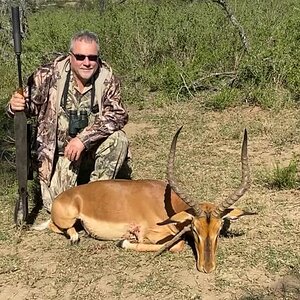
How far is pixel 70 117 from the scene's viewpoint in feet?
18.1

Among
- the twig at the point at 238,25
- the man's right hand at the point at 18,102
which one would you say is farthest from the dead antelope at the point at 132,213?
the twig at the point at 238,25

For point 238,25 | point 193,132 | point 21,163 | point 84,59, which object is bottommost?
point 193,132

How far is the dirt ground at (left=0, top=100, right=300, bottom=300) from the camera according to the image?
4.14m

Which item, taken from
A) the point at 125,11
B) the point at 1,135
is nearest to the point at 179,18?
the point at 125,11

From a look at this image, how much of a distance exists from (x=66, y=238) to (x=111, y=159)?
3.06 ft

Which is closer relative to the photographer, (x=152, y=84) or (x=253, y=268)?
(x=253, y=268)

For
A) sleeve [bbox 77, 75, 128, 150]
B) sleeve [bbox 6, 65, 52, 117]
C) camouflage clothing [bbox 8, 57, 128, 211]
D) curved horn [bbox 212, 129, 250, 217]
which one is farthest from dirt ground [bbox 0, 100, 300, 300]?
sleeve [bbox 6, 65, 52, 117]

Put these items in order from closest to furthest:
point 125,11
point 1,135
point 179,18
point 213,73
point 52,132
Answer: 1. point 52,132
2. point 1,135
3. point 213,73
4. point 179,18
5. point 125,11

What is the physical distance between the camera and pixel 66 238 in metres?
5.07

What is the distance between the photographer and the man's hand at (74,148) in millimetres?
5254

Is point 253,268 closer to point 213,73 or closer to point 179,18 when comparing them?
point 213,73

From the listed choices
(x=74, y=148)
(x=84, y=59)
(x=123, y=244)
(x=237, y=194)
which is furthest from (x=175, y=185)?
(x=84, y=59)

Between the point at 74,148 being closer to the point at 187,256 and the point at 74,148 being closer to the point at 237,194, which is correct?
the point at 187,256

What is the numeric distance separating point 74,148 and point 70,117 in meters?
0.42
